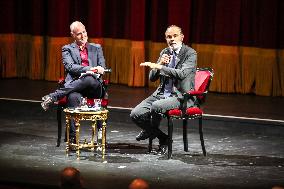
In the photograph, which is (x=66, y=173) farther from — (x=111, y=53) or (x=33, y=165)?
(x=111, y=53)

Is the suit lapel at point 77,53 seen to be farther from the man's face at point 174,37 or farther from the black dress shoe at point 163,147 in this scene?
the black dress shoe at point 163,147

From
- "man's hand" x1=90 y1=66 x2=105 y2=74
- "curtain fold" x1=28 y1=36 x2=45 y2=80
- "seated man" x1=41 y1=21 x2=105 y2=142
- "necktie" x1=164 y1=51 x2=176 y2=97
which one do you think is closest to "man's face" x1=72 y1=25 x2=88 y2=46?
"seated man" x1=41 y1=21 x2=105 y2=142

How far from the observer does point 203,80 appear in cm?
644

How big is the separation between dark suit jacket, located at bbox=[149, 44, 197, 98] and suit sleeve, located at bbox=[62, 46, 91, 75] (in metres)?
0.65

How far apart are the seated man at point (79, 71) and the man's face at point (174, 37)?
0.67 m

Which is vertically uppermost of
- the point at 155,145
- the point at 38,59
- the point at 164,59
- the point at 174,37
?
the point at 174,37

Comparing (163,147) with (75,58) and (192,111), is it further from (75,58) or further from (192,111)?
(75,58)

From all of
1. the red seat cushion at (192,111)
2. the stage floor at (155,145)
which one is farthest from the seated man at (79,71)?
the red seat cushion at (192,111)

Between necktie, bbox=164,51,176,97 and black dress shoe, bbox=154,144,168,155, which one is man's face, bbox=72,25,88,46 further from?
black dress shoe, bbox=154,144,168,155

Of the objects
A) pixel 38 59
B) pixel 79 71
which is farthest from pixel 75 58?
pixel 38 59

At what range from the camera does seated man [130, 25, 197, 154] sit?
6.20 meters

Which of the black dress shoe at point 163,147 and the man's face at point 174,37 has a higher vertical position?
the man's face at point 174,37

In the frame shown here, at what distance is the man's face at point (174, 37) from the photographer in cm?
620

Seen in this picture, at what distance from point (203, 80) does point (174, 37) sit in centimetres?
50
